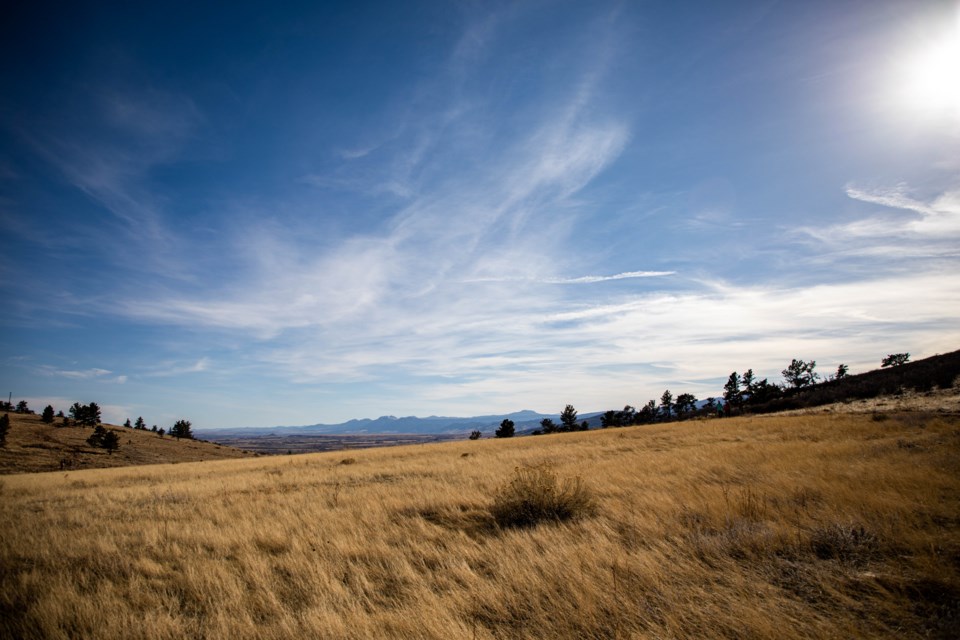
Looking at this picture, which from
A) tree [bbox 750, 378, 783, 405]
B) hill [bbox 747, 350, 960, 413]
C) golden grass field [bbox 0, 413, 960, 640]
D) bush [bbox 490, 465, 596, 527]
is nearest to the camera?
golden grass field [bbox 0, 413, 960, 640]

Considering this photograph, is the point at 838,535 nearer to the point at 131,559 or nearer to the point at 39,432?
the point at 131,559

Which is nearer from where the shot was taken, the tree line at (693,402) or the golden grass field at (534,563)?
the golden grass field at (534,563)

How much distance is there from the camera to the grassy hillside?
29562 mm

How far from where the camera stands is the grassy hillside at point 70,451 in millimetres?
29562

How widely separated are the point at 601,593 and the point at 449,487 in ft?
22.8

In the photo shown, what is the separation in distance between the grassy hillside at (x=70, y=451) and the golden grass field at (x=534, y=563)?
3146 cm

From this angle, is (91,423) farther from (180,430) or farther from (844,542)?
(844,542)

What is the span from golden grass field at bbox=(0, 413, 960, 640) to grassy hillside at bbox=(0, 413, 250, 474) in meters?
31.5

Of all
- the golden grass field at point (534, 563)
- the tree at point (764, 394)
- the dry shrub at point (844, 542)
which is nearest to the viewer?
the golden grass field at point (534, 563)

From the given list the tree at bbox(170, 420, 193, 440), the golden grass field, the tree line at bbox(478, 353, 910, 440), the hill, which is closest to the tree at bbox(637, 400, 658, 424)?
the tree line at bbox(478, 353, 910, 440)

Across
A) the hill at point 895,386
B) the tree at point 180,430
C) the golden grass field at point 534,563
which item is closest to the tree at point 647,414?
the hill at point 895,386

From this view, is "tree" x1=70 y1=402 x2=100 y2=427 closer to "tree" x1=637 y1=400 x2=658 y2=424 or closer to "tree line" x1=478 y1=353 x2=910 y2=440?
"tree line" x1=478 y1=353 x2=910 y2=440

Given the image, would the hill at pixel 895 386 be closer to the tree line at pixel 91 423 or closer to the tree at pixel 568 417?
the tree at pixel 568 417

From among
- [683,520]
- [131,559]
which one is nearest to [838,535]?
[683,520]
